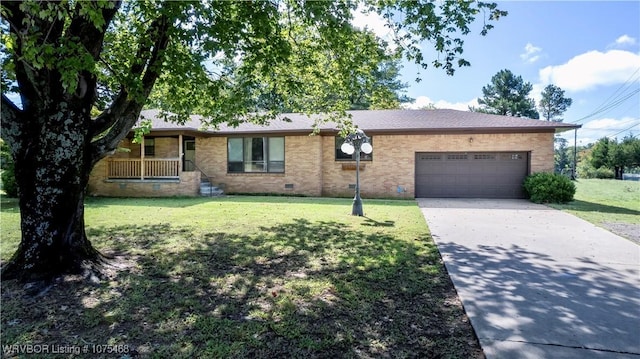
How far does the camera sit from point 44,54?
3699mm

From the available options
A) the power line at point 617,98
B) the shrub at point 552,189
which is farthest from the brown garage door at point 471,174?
the power line at point 617,98

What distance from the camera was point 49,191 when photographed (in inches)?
168

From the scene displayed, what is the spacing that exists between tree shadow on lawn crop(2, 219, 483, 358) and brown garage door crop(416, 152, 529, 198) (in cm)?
1055

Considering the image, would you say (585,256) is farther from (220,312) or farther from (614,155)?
(614,155)

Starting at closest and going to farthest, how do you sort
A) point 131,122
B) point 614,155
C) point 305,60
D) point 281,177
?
1. point 131,122
2. point 305,60
3. point 281,177
4. point 614,155

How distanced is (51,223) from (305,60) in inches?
215

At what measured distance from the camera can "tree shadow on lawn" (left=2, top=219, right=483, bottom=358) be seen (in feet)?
9.57

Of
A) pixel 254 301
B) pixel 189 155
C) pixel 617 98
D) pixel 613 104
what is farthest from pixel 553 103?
pixel 254 301

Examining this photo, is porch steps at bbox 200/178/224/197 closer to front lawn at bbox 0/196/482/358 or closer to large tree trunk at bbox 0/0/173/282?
front lawn at bbox 0/196/482/358

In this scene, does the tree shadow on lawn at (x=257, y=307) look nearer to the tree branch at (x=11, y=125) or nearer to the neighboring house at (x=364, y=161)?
the tree branch at (x=11, y=125)

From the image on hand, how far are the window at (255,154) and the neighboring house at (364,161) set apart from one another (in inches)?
1.9

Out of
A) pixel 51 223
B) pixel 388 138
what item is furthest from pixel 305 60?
pixel 388 138

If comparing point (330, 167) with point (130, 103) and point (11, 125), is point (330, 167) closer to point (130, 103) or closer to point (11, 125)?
point (130, 103)

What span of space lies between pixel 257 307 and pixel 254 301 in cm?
17
